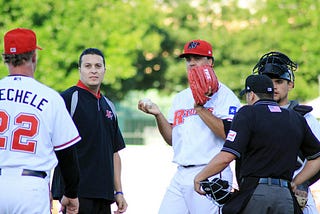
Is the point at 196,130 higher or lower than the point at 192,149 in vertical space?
higher

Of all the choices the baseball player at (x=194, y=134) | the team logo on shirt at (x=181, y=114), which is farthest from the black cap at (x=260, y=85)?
the team logo on shirt at (x=181, y=114)

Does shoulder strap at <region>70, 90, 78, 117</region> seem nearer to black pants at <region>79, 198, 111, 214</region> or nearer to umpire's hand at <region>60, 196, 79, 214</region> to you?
black pants at <region>79, 198, 111, 214</region>

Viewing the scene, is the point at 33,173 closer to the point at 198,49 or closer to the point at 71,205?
the point at 71,205

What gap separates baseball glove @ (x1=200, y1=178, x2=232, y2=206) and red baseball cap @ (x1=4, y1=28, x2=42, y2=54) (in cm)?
173

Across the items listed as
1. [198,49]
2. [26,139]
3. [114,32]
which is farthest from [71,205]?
[114,32]

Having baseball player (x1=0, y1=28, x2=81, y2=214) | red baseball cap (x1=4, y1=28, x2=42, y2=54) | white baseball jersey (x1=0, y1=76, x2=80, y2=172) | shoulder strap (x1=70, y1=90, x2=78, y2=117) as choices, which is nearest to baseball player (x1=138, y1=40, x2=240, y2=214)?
shoulder strap (x1=70, y1=90, x2=78, y2=117)

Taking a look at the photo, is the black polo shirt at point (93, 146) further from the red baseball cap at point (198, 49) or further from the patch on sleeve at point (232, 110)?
the patch on sleeve at point (232, 110)

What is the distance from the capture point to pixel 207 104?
7.12m

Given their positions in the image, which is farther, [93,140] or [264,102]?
[93,140]

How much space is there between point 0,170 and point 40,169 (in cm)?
28

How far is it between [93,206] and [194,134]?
116 cm

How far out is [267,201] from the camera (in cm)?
581

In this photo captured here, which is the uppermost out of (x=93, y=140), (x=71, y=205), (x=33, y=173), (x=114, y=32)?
(x=114, y=32)

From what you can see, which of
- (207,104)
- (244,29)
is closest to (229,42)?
(244,29)
